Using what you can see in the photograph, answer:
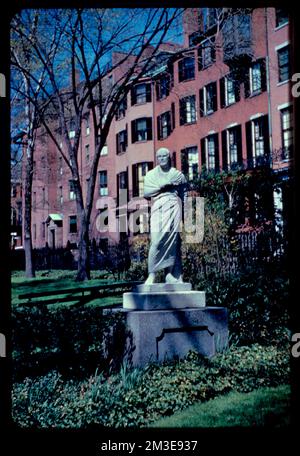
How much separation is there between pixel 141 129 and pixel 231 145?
9.98m

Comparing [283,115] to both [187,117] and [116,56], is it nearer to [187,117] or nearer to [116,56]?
[187,117]

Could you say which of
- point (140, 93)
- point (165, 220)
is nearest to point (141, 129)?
point (140, 93)

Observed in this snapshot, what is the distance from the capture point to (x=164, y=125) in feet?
105

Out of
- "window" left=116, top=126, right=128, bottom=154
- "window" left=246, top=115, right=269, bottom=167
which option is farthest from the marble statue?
"window" left=116, top=126, right=128, bottom=154

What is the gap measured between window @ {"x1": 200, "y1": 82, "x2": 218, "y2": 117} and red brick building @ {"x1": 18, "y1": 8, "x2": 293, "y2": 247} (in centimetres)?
6

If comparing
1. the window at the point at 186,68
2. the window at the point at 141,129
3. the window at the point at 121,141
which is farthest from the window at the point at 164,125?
the window at the point at 121,141

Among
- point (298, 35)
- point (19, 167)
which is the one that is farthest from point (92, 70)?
point (298, 35)

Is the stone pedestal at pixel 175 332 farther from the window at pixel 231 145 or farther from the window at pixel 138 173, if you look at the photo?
the window at pixel 138 173

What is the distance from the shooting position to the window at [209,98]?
1068 inches

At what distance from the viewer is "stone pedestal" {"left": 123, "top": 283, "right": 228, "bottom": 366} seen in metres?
6.75

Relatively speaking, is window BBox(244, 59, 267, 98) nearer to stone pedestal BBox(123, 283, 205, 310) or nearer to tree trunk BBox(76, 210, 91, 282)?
tree trunk BBox(76, 210, 91, 282)

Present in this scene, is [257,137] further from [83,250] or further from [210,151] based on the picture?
[83,250]

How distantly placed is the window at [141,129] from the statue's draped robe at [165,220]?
85.3 feet

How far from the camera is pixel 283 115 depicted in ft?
71.3
